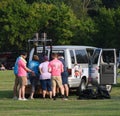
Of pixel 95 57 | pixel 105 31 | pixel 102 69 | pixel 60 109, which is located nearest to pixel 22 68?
pixel 95 57

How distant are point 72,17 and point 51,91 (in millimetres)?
68677

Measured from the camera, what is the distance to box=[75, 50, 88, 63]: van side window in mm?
26564

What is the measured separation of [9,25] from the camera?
8869 centimetres

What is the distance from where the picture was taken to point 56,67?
23.3 meters

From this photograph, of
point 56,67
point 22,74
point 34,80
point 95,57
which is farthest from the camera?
point 95,57

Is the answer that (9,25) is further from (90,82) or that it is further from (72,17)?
(90,82)

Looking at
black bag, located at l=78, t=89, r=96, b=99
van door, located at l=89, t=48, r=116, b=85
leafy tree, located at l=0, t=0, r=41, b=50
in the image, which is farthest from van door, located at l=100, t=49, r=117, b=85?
leafy tree, located at l=0, t=0, r=41, b=50

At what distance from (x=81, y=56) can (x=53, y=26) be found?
203 feet

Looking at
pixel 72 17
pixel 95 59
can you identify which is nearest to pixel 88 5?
pixel 72 17

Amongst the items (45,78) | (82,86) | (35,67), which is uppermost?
(35,67)

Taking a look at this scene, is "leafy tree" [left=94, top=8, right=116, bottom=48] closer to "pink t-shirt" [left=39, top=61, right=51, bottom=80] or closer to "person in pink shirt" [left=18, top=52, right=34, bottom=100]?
"pink t-shirt" [left=39, top=61, right=51, bottom=80]

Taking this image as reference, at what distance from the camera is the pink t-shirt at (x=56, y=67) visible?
23.3 m

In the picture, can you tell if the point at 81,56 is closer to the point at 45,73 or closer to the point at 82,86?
the point at 82,86

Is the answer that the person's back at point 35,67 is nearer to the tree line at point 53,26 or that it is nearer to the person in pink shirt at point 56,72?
the person in pink shirt at point 56,72
